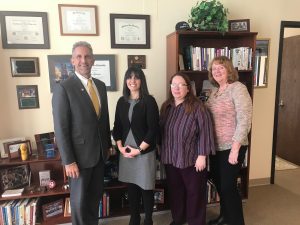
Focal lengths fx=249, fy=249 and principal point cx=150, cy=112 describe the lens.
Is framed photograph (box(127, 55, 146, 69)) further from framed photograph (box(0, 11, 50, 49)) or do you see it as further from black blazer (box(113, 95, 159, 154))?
framed photograph (box(0, 11, 50, 49))

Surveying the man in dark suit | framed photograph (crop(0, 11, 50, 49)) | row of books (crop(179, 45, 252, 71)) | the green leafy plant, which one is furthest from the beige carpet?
framed photograph (crop(0, 11, 50, 49))

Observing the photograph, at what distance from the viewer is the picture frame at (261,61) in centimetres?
277

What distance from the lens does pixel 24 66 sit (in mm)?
2320

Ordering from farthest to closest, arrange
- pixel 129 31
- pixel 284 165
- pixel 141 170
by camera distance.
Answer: pixel 284 165, pixel 129 31, pixel 141 170

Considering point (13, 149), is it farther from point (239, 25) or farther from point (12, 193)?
point (239, 25)

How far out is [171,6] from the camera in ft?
8.33

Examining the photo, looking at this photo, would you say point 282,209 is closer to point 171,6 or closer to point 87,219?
point 87,219

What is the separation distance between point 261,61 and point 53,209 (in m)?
2.65

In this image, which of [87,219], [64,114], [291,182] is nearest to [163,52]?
[64,114]

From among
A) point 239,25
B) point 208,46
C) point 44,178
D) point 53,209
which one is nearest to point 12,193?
point 44,178

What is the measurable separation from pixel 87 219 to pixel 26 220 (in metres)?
0.64

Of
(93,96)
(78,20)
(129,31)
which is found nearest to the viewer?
(93,96)

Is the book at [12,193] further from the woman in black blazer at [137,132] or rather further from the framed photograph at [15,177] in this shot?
the woman in black blazer at [137,132]

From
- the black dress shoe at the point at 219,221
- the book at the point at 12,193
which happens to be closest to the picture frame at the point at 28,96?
the book at the point at 12,193
